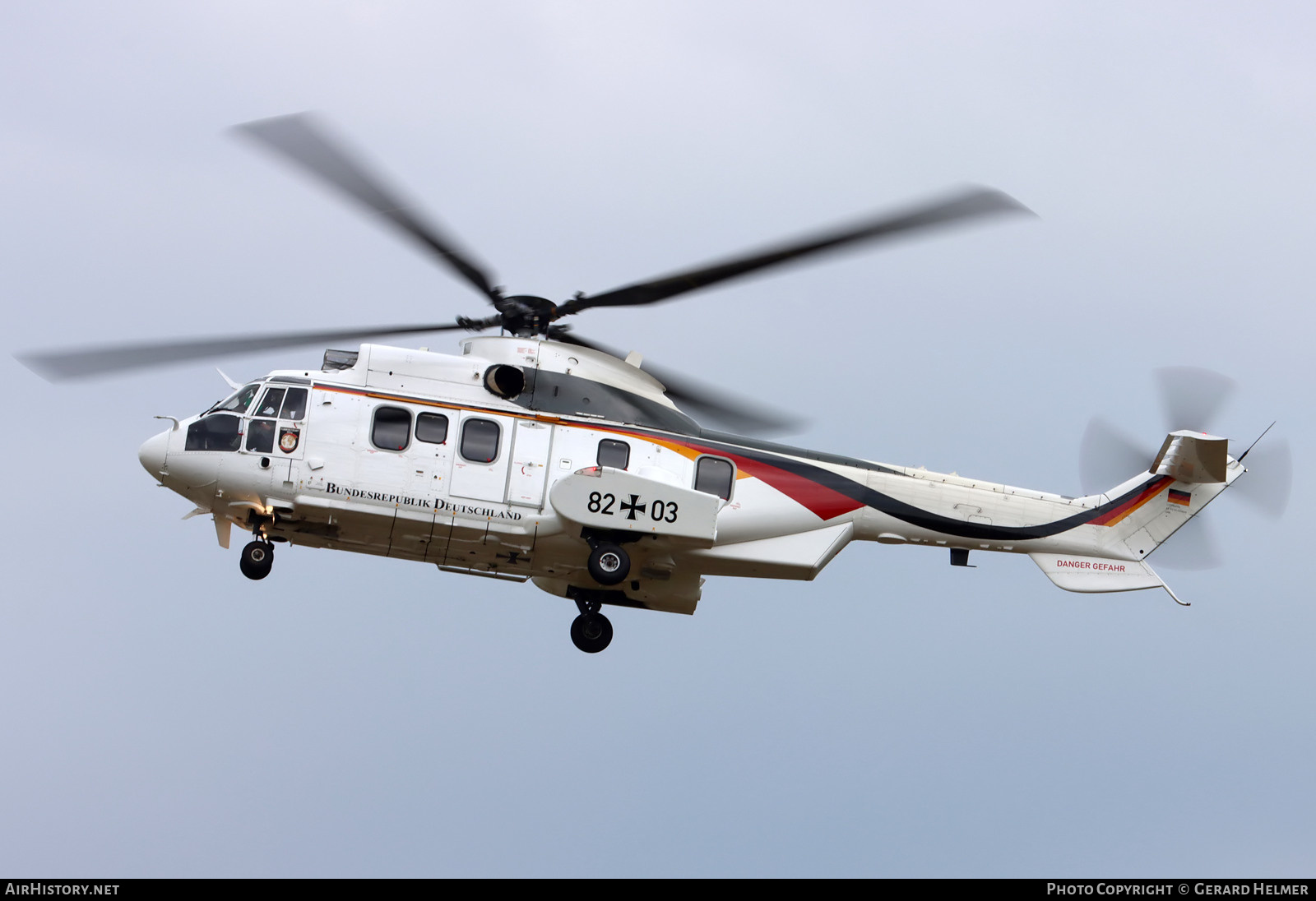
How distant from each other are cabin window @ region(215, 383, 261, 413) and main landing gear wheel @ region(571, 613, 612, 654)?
5.38 meters

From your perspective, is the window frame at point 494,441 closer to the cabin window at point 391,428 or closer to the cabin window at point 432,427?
the cabin window at point 432,427

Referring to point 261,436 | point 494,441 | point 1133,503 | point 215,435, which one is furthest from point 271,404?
point 1133,503

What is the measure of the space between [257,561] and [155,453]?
1.96 m

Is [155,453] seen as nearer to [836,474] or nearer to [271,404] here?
[271,404]

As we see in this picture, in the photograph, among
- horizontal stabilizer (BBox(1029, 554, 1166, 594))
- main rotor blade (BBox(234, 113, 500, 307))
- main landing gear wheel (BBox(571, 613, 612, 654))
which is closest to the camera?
main rotor blade (BBox(234, 113, 500, 307))

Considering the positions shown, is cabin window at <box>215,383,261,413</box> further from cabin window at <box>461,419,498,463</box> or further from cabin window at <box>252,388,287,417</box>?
cabin window at <box>461,419,498,463</box>

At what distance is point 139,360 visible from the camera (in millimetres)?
17062

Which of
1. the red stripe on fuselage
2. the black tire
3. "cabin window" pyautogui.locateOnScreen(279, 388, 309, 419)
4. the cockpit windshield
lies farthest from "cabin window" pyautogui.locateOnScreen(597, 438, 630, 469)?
the red stripe on fuselage

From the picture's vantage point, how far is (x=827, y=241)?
1619 cm

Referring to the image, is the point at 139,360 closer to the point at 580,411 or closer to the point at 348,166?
the point at 348,166

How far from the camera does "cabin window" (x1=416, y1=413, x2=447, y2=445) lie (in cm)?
1862

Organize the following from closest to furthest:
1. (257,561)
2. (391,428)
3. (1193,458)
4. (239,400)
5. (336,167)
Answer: (336,167) < (257,561) < (391,428) < (239,400) < (1193,458)

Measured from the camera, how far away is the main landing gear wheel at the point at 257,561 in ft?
60.6
